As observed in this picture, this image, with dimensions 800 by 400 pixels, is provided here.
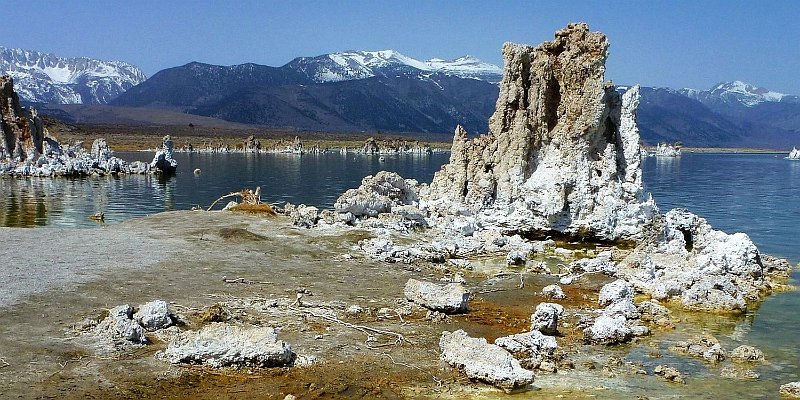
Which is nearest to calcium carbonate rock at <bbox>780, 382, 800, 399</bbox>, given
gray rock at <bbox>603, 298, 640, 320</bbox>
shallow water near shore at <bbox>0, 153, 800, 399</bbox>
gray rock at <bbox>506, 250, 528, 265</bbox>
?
shallow water near shore at <bbox>0, 153, 800, 399</bbox>

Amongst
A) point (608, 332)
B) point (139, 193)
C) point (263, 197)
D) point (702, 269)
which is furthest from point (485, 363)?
point (139, 193)

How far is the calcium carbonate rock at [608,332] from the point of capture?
1527cm

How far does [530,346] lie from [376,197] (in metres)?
18.5

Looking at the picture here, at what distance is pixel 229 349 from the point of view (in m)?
12.5

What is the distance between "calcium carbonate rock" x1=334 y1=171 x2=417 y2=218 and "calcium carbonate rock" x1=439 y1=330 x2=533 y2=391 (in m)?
18.1

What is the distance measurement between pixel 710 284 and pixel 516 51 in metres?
16.5

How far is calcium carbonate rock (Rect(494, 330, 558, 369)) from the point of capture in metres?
13.8

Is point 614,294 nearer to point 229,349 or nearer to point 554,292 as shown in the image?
point 554,292

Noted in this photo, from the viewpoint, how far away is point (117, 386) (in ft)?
36.9

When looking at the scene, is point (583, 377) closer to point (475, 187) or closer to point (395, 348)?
point (395, 348)

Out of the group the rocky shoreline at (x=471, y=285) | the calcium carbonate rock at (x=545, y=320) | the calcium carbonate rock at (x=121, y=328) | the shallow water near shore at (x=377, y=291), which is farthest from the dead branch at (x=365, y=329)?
the calcium carbonate rock at (x=121, y=328)

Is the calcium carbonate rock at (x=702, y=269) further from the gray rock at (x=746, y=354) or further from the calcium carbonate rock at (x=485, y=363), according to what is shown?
the calcium carbonate rock at (x=485, y=363)

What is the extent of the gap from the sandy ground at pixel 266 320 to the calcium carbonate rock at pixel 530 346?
22.2 inches

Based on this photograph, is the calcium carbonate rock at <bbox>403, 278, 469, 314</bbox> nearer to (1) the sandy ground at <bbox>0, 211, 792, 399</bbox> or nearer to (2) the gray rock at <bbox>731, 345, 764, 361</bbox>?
(1) the sandy ground at <bbox>0, 211, 792, 399</bbox>
